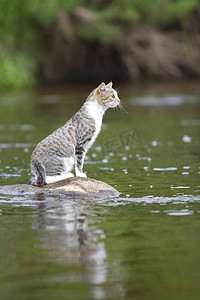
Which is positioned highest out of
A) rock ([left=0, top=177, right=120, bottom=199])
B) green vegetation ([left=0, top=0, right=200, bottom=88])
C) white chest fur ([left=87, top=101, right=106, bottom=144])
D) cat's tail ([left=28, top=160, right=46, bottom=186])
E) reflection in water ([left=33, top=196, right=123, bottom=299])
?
green vegetation ([left=0, top=0, right=200, bottom=88])

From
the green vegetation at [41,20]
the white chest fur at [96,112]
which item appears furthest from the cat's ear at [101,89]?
the green vegetation at [41,20]

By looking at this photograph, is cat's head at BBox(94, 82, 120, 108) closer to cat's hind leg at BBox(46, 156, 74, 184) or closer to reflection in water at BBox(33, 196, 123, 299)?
cat's hind leg at BBox(46, 156, 74, 184)

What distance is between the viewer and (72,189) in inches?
447

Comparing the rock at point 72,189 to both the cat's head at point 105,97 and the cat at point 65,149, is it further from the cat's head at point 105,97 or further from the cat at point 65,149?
the cat's head at point 105,97

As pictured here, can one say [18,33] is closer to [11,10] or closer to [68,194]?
[11,10]

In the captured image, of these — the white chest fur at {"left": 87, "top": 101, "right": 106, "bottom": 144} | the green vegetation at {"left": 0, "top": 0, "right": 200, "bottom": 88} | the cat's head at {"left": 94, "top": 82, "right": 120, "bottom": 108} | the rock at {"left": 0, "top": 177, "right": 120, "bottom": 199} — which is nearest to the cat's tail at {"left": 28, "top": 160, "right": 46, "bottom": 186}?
the rock at {"left": 0, "top": 177, "right": 120, "bottom": 199}

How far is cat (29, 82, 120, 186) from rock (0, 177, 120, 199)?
0.63 feet

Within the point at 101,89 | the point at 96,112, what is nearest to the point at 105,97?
the point at 101,89

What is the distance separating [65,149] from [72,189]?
77 cm

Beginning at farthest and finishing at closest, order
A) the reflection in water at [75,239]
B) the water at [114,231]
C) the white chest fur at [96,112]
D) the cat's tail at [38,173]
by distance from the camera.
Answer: the white chest fur at [96,112]
the cat's tail at [38,173]
the reflection in water at [75,239]
the water at [114,231]

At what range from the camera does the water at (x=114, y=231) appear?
269 inches

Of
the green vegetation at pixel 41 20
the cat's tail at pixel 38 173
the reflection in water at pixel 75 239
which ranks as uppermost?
the green vegetation at pixel 41 20

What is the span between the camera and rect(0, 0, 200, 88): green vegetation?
144 ft

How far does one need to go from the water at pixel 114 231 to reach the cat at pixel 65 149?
680mm
